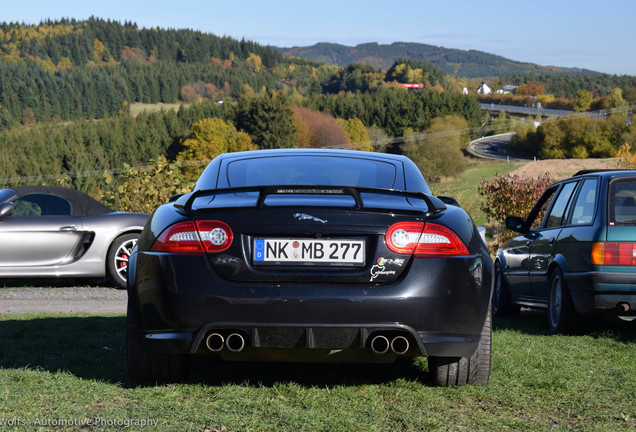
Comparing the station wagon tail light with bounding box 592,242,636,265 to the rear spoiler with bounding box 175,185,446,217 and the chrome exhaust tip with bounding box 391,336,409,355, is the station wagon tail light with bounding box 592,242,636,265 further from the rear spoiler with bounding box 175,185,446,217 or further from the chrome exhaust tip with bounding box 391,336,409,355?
the chrome exhaust tip with bounding box 391,336,409,355

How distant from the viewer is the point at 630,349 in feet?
20.5

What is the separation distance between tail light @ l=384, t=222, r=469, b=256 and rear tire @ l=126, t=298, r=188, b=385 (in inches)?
56.9

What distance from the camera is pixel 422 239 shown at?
4.11m

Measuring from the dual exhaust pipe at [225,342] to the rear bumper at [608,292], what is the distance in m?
3.74

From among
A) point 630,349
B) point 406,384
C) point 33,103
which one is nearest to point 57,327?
point 406,384

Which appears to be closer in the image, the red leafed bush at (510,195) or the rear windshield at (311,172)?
the rear windshield at (311,172)

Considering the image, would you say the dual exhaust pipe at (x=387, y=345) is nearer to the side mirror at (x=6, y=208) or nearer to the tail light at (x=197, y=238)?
the tail light at (x=197, y=238)

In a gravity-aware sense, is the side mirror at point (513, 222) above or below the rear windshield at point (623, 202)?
below

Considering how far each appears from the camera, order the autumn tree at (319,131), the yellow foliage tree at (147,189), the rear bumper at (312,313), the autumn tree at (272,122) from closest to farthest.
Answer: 1. the rear bumper at (312,313)
2. the yellow foliage tree at (147,189)
3. the autumn tree at (272,122)
4. the autumn tree at (319,131)

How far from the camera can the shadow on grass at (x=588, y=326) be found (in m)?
7.15

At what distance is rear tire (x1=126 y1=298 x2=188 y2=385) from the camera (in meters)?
4.38

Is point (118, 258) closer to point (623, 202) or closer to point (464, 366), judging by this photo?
point (623, 202)

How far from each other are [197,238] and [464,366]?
1724 mm

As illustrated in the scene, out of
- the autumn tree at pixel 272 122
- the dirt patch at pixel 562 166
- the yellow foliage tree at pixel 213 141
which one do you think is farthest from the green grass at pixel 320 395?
the autumn tree at pixel 272 122
